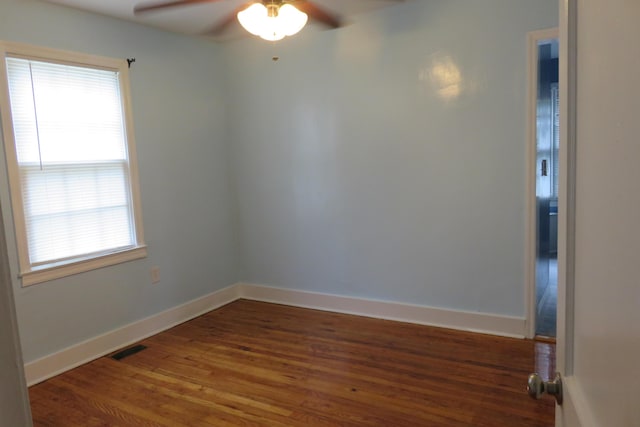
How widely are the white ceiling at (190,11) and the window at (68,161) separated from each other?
0.34 metres

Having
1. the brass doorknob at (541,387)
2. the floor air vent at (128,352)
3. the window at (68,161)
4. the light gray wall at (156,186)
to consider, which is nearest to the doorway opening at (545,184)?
the brass doorknob at (541,387)

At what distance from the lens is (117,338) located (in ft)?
11.4

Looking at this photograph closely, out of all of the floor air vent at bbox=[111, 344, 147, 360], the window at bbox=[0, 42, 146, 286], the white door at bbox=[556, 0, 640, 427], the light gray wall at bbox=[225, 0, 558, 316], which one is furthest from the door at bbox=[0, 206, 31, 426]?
the light gray wall at bbox=[225, 0, 558, 316]

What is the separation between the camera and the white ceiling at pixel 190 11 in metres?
3.09

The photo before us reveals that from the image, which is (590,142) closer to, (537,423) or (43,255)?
(537,423)

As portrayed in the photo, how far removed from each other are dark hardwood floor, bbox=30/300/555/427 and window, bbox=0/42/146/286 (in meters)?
0.81

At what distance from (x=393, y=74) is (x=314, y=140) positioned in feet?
2.88

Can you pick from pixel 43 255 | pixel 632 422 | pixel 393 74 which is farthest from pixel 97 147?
pixel 632 422

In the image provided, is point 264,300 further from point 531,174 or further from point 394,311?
point 531,174

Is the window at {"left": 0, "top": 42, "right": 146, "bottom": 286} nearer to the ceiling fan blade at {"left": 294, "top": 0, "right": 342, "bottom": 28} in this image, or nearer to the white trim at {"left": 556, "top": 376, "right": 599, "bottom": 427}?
the ceiling fan blade at {"left": 294, "top": 0, "right": 342, "bottom": 28}

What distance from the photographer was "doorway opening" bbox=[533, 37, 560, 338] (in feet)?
10.9

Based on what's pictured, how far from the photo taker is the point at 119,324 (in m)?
3.48

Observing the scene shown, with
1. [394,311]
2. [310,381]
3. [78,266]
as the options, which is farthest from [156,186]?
[394,311]

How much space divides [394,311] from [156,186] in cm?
221
